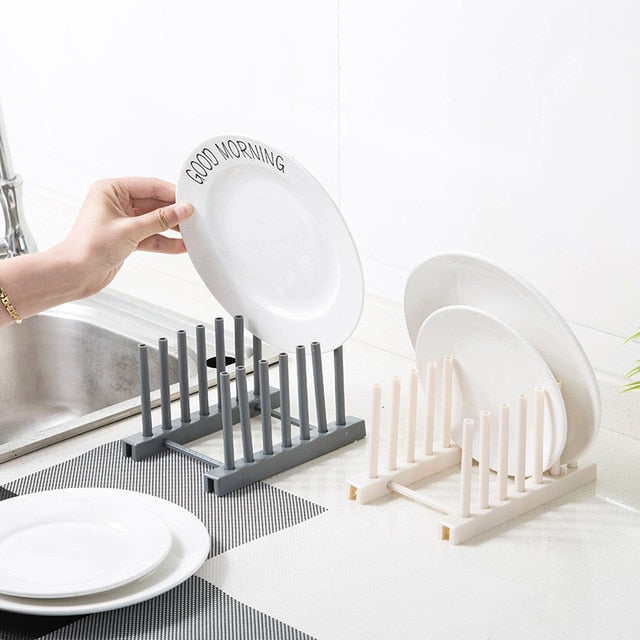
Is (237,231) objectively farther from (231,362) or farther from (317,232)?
(231,362)

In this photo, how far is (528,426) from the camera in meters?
1.08

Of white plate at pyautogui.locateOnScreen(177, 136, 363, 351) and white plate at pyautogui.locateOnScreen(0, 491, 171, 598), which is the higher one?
white plate at pyautogui.locateOnScreen(177, 136, 363, 351)

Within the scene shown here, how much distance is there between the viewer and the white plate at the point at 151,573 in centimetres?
88

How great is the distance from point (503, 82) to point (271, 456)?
19.9 inches

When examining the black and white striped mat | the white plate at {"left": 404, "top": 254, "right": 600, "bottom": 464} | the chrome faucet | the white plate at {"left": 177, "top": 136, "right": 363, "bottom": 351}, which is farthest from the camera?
the chrome faucet

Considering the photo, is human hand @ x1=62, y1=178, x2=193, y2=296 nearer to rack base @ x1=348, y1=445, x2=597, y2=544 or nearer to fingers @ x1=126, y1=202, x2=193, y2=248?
fingers @ x1=126, y1=202, x2=193, y2=248

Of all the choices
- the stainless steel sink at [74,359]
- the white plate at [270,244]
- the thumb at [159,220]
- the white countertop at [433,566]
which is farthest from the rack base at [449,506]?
the stainless steel sink at [74,359]

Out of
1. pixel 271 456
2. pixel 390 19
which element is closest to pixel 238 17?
pixel 390 19

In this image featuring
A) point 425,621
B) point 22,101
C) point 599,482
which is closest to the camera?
point 425,621

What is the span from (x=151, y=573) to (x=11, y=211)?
0.75 m

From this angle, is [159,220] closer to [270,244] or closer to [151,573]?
[270,244]

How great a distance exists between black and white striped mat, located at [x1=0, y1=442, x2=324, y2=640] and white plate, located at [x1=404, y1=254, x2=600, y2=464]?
248 millimetres

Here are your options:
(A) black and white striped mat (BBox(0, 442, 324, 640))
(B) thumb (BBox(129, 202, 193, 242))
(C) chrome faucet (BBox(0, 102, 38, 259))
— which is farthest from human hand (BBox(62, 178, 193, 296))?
(C) chrome faucet (BBox(0, 102, 38, 259))

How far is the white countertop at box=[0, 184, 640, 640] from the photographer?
0.89 m
